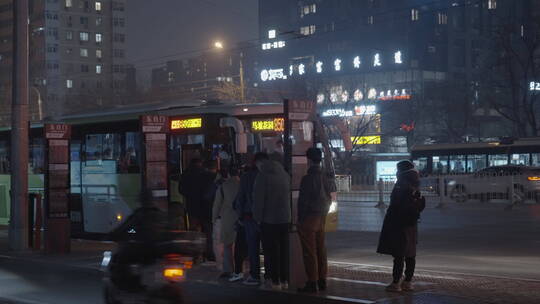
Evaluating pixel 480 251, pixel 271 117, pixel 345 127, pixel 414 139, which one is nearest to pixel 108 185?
pixel 271 117

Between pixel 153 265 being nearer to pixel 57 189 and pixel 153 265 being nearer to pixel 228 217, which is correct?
pixel 228 217

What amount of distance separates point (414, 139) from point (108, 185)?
2360 inches

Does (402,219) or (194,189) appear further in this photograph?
(194,189)

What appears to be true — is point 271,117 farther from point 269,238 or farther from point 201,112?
point 269,238

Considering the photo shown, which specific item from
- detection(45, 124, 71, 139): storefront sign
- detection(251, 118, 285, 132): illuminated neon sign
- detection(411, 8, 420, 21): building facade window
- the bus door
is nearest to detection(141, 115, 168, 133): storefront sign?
detection(45, 124, 71, 139): storefront sign

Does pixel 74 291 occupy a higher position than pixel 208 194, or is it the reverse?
pixel 208 194

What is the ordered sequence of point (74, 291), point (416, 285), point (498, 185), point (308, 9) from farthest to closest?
point (308, 9) < point (498, 185) < point (74, 291) < point (416, 285)

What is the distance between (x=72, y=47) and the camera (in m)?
113

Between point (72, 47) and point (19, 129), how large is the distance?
3934 inches

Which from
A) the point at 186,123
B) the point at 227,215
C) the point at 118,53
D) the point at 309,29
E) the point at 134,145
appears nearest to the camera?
the point at 227,215

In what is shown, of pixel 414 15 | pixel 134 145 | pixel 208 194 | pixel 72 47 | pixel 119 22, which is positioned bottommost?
pixel 208 194

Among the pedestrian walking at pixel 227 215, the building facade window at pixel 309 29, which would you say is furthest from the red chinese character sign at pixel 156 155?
the building facade window at pixel 309 29

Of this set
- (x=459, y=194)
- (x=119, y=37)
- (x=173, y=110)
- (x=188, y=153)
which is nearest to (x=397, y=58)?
(x=119, y=37)

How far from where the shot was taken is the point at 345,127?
1947cm
